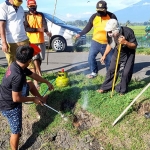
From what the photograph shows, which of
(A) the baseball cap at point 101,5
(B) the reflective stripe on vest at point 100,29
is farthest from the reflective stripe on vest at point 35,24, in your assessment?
(A) the baseball cap at point 101,5

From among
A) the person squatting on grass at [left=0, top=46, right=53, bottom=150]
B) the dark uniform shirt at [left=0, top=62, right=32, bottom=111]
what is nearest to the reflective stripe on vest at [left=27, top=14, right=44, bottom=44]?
the person squatting on grass at [left=0, top=46, right=53, bottom=150]

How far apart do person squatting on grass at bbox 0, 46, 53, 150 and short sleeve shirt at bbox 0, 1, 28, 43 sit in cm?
113

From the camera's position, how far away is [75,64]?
9.47 m

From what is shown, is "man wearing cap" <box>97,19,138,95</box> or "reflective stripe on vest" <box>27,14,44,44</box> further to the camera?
"reflective stripe on vest" <box>27,14,44,44</box>

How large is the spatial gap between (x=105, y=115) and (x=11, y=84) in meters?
1.63

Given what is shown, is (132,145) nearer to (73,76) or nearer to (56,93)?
(56,93)

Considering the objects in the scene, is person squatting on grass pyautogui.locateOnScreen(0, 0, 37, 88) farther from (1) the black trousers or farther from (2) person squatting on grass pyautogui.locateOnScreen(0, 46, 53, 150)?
(1) the black trousers

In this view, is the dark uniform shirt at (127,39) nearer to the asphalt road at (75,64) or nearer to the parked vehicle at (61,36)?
the asphalt road at (75,64)

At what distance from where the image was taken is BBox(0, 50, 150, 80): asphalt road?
8.01 m

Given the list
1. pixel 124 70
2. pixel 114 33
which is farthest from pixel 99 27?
pixel 114 33

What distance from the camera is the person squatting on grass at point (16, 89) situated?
409 cm

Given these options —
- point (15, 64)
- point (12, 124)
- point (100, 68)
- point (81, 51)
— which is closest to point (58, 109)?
point (12, 124)

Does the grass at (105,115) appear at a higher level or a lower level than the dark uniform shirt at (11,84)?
lower

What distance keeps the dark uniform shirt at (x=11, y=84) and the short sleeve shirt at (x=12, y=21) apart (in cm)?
125
